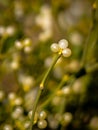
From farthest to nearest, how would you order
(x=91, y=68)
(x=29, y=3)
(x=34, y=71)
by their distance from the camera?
1. (x=29, y=3)
2. (x=34, y=71)
3. (x=91, y=68)

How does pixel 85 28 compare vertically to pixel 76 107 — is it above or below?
above

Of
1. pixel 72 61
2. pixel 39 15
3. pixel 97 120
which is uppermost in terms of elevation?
pixel 39 15

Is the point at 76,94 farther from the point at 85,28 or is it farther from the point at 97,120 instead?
the point at 85,28

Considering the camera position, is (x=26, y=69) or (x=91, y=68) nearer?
(x=91, y=68)

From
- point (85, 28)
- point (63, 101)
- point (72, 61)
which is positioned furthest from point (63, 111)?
point (85, 28)

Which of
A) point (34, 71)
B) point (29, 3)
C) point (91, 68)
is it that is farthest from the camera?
point (29, 3)

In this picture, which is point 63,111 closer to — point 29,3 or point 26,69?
point 26,69

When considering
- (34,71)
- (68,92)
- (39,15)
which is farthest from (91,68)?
(39,15)
